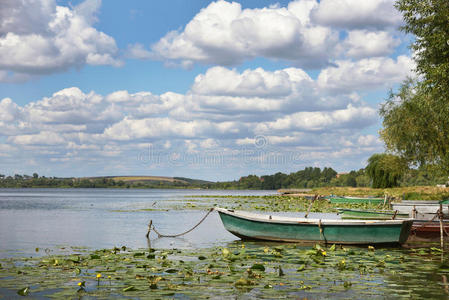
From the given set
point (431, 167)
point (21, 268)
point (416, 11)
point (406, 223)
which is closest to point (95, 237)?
point (21, 268)

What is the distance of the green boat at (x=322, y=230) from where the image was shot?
762 inches

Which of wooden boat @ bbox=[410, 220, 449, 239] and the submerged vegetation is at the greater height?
wooden boat @ bbox=[410, 220, 449, 239]

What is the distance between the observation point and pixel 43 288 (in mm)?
11250

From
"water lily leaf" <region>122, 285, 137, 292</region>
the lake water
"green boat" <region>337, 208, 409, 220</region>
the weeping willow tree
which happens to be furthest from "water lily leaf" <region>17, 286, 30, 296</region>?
the weeping willow tree

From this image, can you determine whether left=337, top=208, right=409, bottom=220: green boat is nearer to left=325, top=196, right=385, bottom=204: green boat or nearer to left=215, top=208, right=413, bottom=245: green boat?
left=215, top=208, right=413, bottom=245: green boat

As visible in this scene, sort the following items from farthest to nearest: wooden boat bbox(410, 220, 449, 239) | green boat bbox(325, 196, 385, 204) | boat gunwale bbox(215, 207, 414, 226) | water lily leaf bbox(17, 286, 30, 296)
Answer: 1. green boat bbox(325, 196, 385, 204)
2. wooden boat bbox(410, 220, 449, 239)
3. boat gunwale bbox(215, 207, 414, 226)
4. water lily leaf bbox(17, 286, 30, 296)

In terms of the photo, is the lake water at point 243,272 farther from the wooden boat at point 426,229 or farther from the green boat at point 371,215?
the green boat at point 371,215

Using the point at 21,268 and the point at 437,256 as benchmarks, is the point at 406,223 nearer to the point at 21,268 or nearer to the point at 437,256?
the point at 437,256

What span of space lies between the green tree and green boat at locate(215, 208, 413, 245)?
975 cm

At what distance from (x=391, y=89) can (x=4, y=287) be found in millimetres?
49127

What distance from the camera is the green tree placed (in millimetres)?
25641

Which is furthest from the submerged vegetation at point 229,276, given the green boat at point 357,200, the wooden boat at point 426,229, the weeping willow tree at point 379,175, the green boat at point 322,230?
the weeping willow tree at point 379,175

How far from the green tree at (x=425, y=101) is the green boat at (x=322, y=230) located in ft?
32.0

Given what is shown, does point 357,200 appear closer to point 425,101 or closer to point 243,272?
point 425,101
